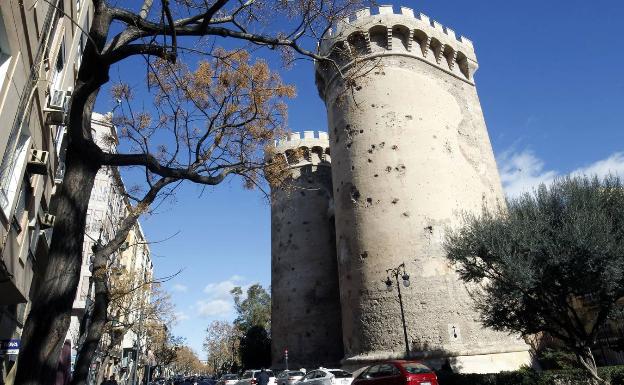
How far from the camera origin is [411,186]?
67.7 feet

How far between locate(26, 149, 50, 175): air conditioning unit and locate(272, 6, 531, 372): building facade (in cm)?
1162

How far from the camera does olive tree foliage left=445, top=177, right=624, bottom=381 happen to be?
12.0 meters

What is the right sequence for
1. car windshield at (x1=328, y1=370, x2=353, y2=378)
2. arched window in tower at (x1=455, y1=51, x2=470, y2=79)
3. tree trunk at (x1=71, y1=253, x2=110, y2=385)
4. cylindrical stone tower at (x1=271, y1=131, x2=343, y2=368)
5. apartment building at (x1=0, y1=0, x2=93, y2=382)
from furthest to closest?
cylindrical stone tower at (x1=271, y1=131, x2=343, y2=368) → arched window in tower at (x1=455, y1=51, x2=470, y2=79) → car windshield at (x1=328, y1=370, x2=353, y2=378) → tree trunk at (x1=71, y1=253, x2=110, y2=385) → apartment building at (x1=0, y1=0, x2=93, y2=382)

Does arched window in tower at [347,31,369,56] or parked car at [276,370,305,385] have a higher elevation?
arched window in tower at [347,31,369,56]

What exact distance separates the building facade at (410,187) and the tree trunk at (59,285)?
42.9 feet

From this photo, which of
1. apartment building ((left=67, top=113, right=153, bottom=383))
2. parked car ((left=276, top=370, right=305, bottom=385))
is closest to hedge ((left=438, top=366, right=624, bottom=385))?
parked car ((left=276, top=370, right=305, bottom=385))

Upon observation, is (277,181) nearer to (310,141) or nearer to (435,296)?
(435,296)

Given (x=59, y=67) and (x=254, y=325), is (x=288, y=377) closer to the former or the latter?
(x=59, y=67)

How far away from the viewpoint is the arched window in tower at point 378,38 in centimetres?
2353

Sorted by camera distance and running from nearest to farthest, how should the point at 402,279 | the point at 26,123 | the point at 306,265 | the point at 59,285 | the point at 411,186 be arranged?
the point at 59,285, the point at 26,123, the point at 402,279, the point at 411,186, the point at 306,265

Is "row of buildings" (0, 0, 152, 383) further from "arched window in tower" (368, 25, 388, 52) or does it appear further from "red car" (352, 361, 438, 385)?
"arched window in tower" (368, 25, 388, 52)

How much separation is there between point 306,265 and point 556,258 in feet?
67.7

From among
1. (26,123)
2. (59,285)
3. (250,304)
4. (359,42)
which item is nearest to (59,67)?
(26,123)

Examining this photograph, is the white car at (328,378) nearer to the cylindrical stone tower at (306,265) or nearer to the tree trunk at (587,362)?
the tree trunk at (587,362)
